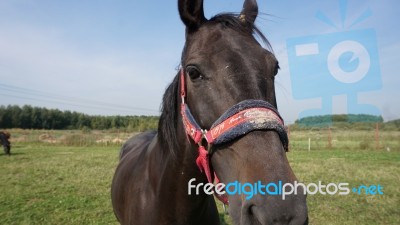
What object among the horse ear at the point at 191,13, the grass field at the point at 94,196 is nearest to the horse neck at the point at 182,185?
the horse ear at the point at 191,13

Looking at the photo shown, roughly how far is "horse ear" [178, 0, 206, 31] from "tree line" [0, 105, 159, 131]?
6661 cm

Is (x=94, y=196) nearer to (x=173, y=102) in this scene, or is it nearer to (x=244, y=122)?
(x=173, y=102)

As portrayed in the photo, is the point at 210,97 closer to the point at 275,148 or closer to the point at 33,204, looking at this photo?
the point at 275,148

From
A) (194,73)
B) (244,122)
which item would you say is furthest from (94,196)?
(244,122)

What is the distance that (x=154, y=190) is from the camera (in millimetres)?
2381

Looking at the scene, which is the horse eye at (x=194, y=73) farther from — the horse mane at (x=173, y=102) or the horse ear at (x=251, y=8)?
the horse ear at (x=251, y=8)

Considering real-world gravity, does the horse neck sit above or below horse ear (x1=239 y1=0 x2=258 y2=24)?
below

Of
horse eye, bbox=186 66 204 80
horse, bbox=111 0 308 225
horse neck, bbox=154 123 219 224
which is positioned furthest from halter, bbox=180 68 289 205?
horse neck, bbox=154 123 219 224

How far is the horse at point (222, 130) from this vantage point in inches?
49.9

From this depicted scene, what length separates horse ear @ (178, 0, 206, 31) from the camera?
6.09ft

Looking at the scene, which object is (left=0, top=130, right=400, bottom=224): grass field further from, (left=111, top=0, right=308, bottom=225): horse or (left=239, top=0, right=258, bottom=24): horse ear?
(left=239, top=0, right=258, bottom=24): horse ear

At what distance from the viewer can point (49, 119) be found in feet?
274

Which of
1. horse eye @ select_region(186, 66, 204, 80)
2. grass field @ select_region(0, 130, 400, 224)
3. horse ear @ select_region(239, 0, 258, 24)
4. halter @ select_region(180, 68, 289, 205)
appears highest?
horse ear @ select_region(239, 0, 258, 24)

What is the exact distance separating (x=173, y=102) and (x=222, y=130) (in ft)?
2.55
